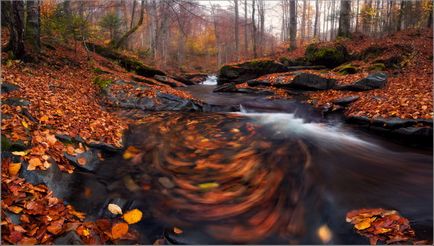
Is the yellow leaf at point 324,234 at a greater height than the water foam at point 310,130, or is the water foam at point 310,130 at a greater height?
the water foam at point 310,130

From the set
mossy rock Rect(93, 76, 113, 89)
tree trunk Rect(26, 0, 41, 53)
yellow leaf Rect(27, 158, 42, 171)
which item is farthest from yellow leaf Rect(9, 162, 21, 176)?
tree trunk Rect(26, 0, 41, 53)

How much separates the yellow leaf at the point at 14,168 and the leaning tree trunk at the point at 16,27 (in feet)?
19.8

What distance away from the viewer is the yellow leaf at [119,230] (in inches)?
117

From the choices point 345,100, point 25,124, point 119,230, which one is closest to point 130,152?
point 25,124

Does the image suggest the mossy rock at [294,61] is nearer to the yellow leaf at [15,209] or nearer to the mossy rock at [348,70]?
the mossy rock at [348,70]

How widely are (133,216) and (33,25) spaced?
8356mm

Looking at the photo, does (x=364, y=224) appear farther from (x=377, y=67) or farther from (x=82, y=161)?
(x=377, y=67)

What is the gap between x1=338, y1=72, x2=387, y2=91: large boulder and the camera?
9.26 m

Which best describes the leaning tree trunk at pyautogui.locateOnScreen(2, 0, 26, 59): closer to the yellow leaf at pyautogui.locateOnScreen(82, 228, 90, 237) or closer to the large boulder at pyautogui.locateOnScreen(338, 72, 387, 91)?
the yellow leaf at pyautogui.locateOnScreen(82, 228, 90, 237)

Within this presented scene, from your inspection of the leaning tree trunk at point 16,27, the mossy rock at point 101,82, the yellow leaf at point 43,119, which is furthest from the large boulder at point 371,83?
the leaning tree trunk at point 16,27

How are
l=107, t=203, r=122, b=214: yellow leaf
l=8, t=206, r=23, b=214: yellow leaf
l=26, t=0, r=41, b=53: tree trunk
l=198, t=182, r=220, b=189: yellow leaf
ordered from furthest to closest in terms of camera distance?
l=26, t=0, r=41, b=53: tree trunk
l=198, t=182, r=220, b=189: yellow leaf
l=107, t=203, r=122, b=214: yellow leaf
l=8, t=206, r=23, b=214: yellow leaf

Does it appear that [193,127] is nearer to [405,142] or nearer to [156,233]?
[156,233]

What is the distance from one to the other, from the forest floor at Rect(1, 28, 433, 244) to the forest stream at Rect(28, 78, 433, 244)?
0.43 metres

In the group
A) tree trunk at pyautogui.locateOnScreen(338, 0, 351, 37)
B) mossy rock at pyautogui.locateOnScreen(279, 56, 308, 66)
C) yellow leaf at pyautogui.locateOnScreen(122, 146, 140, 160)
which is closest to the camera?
yellow leaf at pyautogui.locateOnScreen(122, 146, 140, 160)
